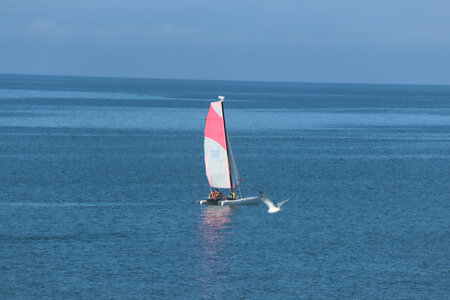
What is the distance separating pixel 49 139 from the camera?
146 metres

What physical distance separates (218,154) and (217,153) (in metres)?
0.16

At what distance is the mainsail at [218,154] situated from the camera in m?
84.2

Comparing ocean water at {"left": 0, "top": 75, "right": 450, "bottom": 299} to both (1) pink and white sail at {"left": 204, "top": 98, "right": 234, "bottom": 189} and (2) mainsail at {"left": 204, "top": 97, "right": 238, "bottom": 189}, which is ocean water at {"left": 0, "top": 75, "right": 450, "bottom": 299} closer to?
(1) pink and white sail at {"left": 204, "top": 98, "right": 234, "bottom": 189}

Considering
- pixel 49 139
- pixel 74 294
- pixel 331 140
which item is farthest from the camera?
pixel 331 140

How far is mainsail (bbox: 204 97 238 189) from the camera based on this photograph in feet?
276

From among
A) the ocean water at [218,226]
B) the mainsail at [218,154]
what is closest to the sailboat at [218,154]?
the mainsail at [218,154]

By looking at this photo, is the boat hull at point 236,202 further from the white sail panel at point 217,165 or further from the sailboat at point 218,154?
the white sail panel at point 217,165

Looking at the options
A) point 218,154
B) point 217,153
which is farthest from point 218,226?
point 217,153

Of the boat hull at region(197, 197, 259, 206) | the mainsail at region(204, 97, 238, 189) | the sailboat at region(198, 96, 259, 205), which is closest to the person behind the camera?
the boat hull at region(197, 197, 259, 206)

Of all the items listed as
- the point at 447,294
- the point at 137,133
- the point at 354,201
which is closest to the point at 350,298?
the point at 447,294

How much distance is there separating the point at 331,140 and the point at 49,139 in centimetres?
5314

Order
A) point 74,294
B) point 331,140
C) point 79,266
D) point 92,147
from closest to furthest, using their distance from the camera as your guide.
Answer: point 74,294
point 79,266
point 92,147
point 331,140

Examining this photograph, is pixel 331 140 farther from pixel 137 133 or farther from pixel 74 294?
pixel 74 294

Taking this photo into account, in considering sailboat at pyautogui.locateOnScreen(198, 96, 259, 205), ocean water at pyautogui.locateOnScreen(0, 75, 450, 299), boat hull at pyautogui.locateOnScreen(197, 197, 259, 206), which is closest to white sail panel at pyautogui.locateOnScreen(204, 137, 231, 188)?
sailboat at pyautogui.locateOnScreen(198, 96, 259, 205)
